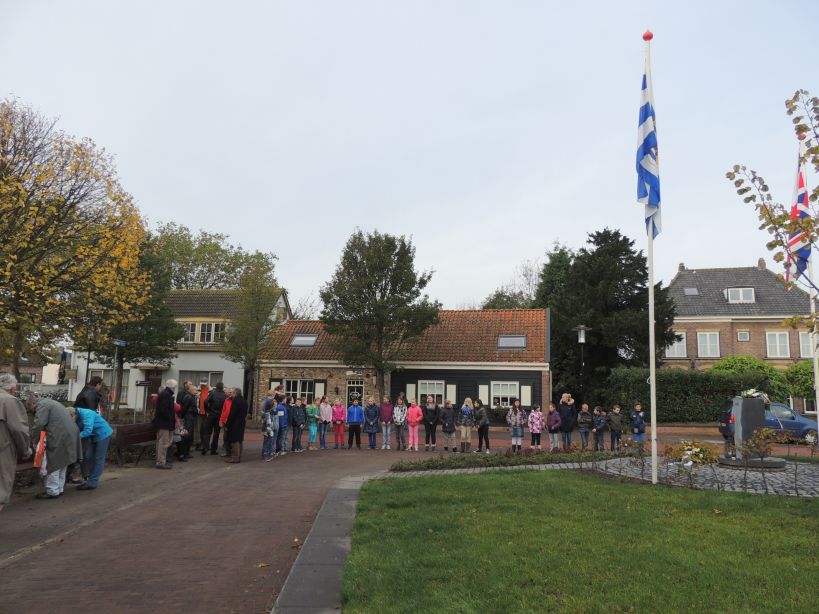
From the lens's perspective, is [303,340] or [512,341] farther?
[303,340]

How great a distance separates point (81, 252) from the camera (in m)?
14.8

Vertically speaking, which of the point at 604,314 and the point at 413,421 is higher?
the point at 604,314

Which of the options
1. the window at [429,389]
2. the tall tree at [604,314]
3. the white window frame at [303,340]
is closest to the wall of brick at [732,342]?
the tall tree at [604,314]

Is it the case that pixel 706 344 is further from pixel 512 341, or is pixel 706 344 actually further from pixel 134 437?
pixel 134 437

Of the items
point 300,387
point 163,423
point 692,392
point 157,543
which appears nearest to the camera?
point 157,543

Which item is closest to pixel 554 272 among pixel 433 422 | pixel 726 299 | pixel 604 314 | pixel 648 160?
pixel 604 314

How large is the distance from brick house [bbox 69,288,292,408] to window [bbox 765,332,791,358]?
3337cm

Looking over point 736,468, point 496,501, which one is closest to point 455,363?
point 736,468

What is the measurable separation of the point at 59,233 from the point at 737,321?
4232 cm

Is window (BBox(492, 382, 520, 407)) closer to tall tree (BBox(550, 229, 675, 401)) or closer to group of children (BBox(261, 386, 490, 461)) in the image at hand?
tall tree (BBox(550, 229, 675, 401))

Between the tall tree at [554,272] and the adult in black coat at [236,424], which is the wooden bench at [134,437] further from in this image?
the tall tree at [554,272]

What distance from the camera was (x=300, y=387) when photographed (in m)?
31.8

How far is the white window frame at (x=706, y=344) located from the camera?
139ft

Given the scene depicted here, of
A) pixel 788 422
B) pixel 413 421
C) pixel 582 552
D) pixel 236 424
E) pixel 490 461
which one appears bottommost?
pixel 490 461
